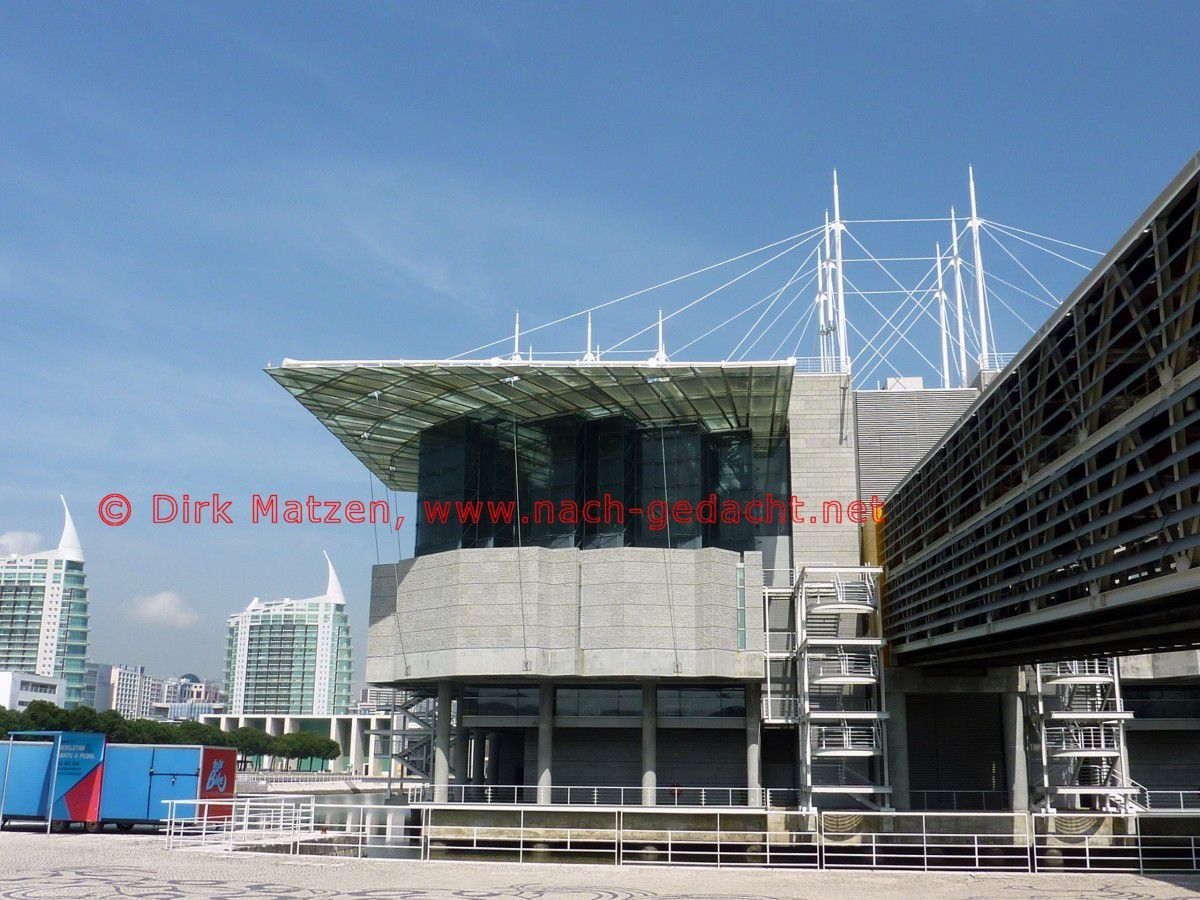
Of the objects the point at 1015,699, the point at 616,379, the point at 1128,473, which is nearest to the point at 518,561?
the point at 616,379

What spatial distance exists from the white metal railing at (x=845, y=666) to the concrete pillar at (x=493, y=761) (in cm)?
1842

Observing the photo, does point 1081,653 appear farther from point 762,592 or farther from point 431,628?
point 431,628

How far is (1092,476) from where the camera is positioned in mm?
21938

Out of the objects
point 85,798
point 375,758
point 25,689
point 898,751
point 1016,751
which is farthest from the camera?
point 25,689

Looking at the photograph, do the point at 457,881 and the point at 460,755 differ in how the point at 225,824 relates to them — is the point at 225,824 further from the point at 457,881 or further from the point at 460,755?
the point at 460,755

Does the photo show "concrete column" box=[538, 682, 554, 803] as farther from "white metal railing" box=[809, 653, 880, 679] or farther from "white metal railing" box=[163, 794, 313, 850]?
"white metal railing" box=[809, 653, 880, 679]

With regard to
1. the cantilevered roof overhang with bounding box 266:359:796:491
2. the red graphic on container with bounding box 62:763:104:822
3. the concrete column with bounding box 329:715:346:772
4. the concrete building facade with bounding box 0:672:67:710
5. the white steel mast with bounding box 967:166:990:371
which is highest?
the white steel mast with bounding box 967:166:990:371

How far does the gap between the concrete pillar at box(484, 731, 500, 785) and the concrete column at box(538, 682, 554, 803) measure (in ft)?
30.2

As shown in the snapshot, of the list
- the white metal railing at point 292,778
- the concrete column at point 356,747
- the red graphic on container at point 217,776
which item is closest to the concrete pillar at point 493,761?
the red graphic on container at point 217,776

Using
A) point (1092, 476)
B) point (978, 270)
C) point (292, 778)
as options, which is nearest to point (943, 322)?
point (978, 270)

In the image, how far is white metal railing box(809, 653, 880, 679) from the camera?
43969 millimetres

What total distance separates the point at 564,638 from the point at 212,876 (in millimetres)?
22002

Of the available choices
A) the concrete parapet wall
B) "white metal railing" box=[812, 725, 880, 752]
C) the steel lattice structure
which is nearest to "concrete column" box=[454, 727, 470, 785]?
the concrete parapet wall

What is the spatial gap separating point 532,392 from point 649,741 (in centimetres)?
1552
